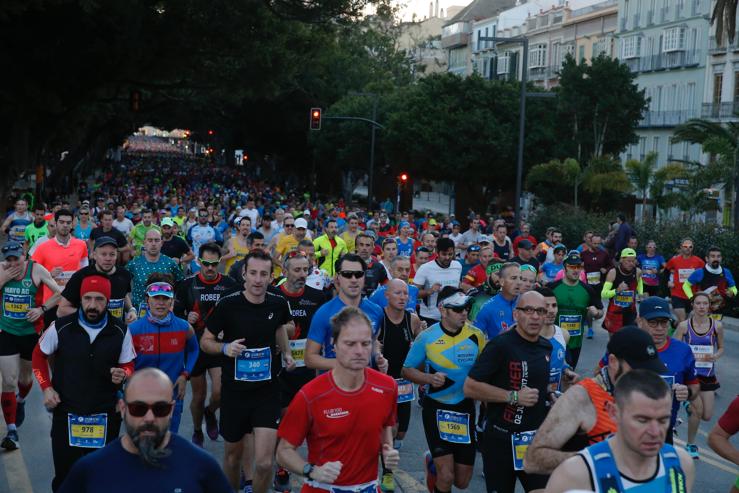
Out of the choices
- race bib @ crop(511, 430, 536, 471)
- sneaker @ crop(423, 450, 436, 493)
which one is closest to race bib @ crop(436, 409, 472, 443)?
sneaker @ crop(423, 450, 436, 493)

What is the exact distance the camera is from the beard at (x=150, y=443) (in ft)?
12.6

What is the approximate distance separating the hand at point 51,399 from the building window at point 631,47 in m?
57.4

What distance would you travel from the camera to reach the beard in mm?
3850

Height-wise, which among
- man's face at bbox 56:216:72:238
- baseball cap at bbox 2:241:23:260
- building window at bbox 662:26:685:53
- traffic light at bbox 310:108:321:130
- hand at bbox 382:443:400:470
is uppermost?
building window at bbox 662:26:685:53

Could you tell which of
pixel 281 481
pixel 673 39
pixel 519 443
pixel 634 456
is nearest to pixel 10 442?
pixel 281 481

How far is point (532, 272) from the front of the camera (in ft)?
28.0

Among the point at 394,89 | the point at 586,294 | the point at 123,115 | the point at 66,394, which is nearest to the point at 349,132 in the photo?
the point at 394,89

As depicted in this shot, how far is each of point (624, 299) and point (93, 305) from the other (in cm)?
807

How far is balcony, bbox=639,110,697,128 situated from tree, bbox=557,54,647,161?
30.4 ft

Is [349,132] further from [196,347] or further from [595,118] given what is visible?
[196,347]

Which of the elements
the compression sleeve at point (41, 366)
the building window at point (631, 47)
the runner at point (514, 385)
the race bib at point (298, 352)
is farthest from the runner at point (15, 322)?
the building window at point (631, 47)

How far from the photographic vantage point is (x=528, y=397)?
607cm

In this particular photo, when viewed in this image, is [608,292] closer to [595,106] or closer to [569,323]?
[569,323]

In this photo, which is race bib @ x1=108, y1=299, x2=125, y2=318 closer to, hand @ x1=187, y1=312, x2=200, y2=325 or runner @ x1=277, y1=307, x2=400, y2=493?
hand @ x1=187, y1=312, x2=200, y2=325
